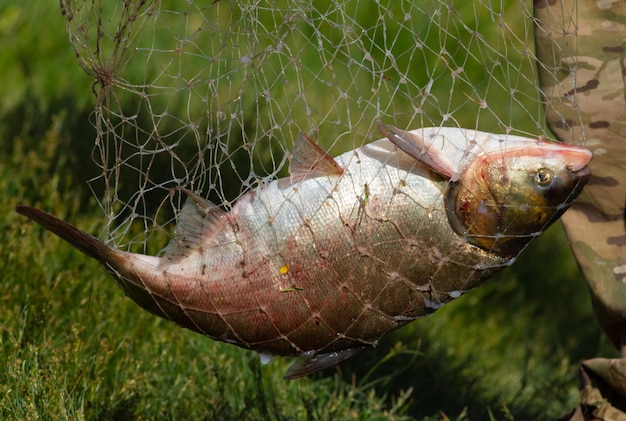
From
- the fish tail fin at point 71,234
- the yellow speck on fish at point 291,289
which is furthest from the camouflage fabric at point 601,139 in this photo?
the fish tail fin at point 71,234

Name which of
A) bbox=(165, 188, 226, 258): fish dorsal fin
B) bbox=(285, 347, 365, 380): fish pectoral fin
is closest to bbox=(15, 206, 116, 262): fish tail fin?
bbox=(165, 188, 226, 258): fish dorsal fin

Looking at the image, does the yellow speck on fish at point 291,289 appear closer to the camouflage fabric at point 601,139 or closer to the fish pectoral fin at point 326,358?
the fish pectoral fin at point 326,358

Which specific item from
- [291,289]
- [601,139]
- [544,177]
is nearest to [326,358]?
[291,289]

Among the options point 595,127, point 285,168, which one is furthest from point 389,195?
point 285,168

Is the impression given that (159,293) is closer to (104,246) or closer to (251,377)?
(104,246)

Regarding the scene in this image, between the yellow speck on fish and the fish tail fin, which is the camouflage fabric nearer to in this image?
the yellow speck on fish

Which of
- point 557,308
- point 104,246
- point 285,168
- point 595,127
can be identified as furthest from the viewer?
point 557,308
